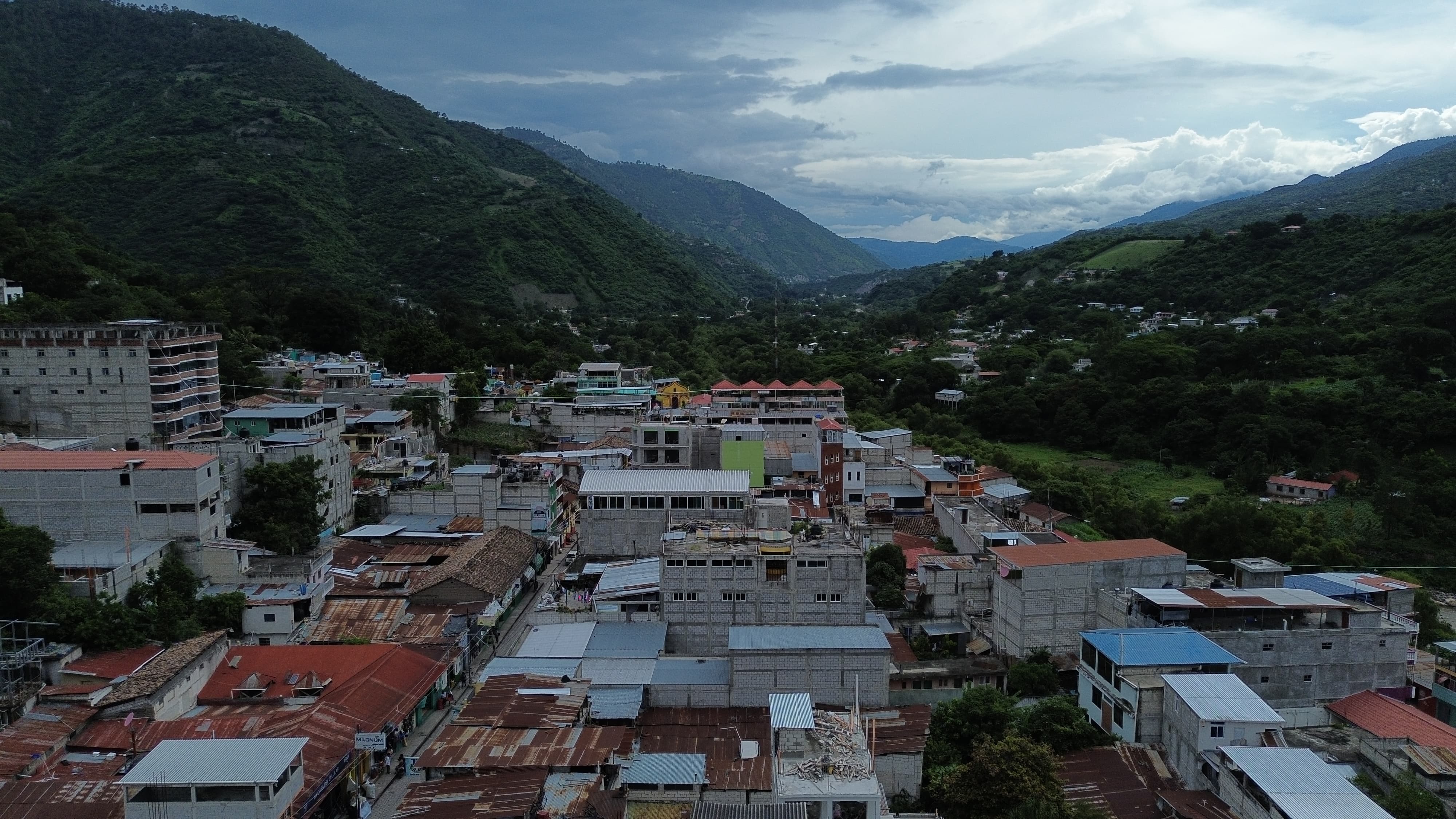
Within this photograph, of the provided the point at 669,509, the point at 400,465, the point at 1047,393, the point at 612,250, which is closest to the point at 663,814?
the point at 669,509

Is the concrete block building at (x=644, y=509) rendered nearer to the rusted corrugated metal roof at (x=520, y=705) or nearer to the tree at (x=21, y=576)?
the rusted corrugated metal roof at (x=520, y=705)

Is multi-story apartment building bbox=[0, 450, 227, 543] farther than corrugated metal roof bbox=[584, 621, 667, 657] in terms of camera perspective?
Yes

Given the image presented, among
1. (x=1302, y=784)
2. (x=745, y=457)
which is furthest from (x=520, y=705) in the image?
(x=745, y=457)

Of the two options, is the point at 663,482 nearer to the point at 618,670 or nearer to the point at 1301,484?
the point at 618,670

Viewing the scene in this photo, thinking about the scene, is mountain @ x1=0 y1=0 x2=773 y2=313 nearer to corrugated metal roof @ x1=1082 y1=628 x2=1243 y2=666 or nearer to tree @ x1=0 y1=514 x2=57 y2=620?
tree @ x1=0 y1=514 x2=57 y2=620

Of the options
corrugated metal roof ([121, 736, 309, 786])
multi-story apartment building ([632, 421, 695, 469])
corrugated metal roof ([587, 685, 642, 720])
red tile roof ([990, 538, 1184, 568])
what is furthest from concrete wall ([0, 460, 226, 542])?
red tile roof ([990, 538, 1184, 568])

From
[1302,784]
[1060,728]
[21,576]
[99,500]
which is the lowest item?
[1060,728]
